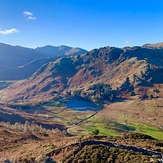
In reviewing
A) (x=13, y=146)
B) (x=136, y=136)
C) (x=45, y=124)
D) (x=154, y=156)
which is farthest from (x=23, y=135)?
(x=45, y=124)

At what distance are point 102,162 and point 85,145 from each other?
9576 mm

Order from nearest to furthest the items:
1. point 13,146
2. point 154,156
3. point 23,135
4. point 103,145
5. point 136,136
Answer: point 154,156, point 103,145, point 136,136, point 13,146, point 23,135

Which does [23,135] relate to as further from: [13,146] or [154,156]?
[154,156]

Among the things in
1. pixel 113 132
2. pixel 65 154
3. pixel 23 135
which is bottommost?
pixel 113 132

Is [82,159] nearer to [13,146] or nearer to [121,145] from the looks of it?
[121,145]

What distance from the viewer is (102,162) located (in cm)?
4997

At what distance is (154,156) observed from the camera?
48.0 m

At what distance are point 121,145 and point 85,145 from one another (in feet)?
26.1

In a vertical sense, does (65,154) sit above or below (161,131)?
above

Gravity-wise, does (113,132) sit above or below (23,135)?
below

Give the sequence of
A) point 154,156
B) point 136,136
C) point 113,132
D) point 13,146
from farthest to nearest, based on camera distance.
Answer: point 113,132 → point 13,146 → point 136,136 → point 154,156

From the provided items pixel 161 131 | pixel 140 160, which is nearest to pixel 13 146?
pixel 140 160

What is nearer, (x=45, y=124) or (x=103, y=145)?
(x=103, y=145)

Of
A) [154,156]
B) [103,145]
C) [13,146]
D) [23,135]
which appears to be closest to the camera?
A: [154,156]
